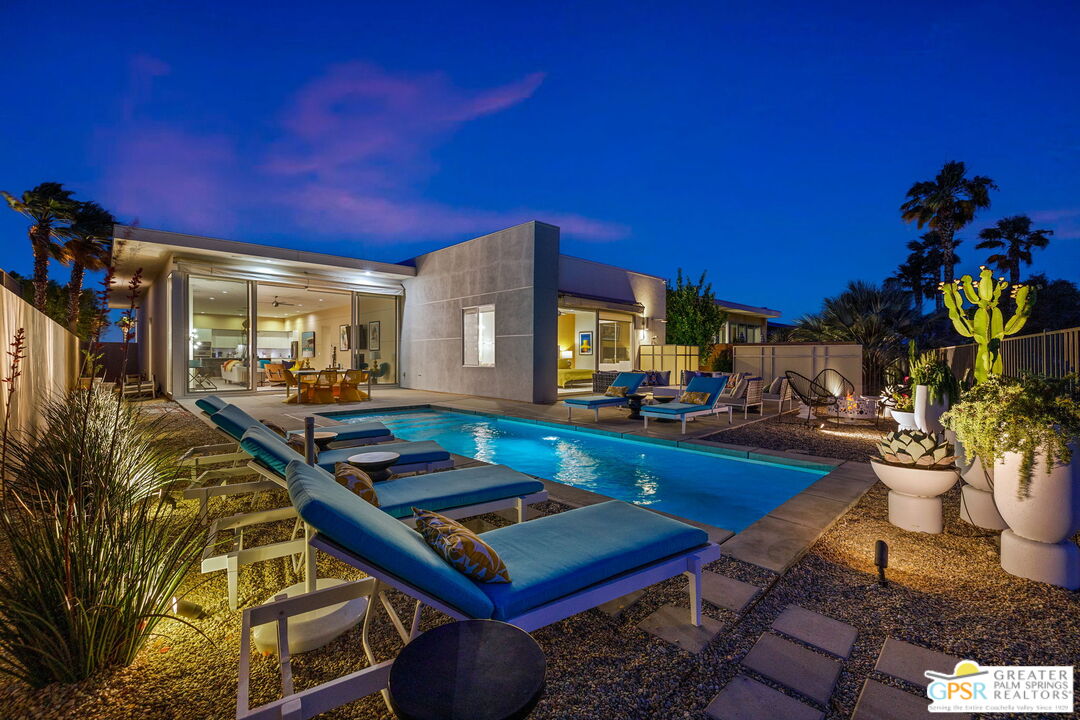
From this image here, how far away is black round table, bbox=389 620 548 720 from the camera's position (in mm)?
919

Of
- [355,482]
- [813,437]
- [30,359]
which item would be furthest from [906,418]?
[30,359]

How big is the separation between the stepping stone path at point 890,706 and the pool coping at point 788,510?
0.84 m

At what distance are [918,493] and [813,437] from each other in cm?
396

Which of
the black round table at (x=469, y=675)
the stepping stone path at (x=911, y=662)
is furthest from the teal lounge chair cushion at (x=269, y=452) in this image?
the stepping stone path at (x=911, y=662)

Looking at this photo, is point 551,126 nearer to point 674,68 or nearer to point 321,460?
point 674,68

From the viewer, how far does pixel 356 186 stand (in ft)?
154

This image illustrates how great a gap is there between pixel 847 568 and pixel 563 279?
1297 cm

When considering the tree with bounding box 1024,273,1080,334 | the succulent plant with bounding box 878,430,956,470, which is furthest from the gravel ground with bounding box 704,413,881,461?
the tree with bounding box 1024,273,1080,334

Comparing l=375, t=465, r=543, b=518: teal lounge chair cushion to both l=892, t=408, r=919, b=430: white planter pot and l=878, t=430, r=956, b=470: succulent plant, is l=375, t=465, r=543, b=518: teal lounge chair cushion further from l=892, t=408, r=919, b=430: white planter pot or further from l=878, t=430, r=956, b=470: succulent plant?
l=892, t=408, r=919, b=430: white planter pot

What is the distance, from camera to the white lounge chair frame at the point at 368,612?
49.7 inches

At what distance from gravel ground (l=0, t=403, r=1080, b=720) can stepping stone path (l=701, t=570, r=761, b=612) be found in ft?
0.19

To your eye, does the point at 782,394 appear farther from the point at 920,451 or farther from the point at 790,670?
→ the point at 790,670

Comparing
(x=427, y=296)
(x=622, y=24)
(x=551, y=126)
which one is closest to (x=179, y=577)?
(x=427, y=296)

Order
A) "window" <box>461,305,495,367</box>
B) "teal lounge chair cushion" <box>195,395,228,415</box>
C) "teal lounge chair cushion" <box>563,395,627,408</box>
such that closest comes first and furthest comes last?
"teal lounge chair cushion" <box>195,395,228,415</box> → "teal lounge chair cushion" <box>563,395,627,408</box> → "window" <box>461,305,495,367</box>
